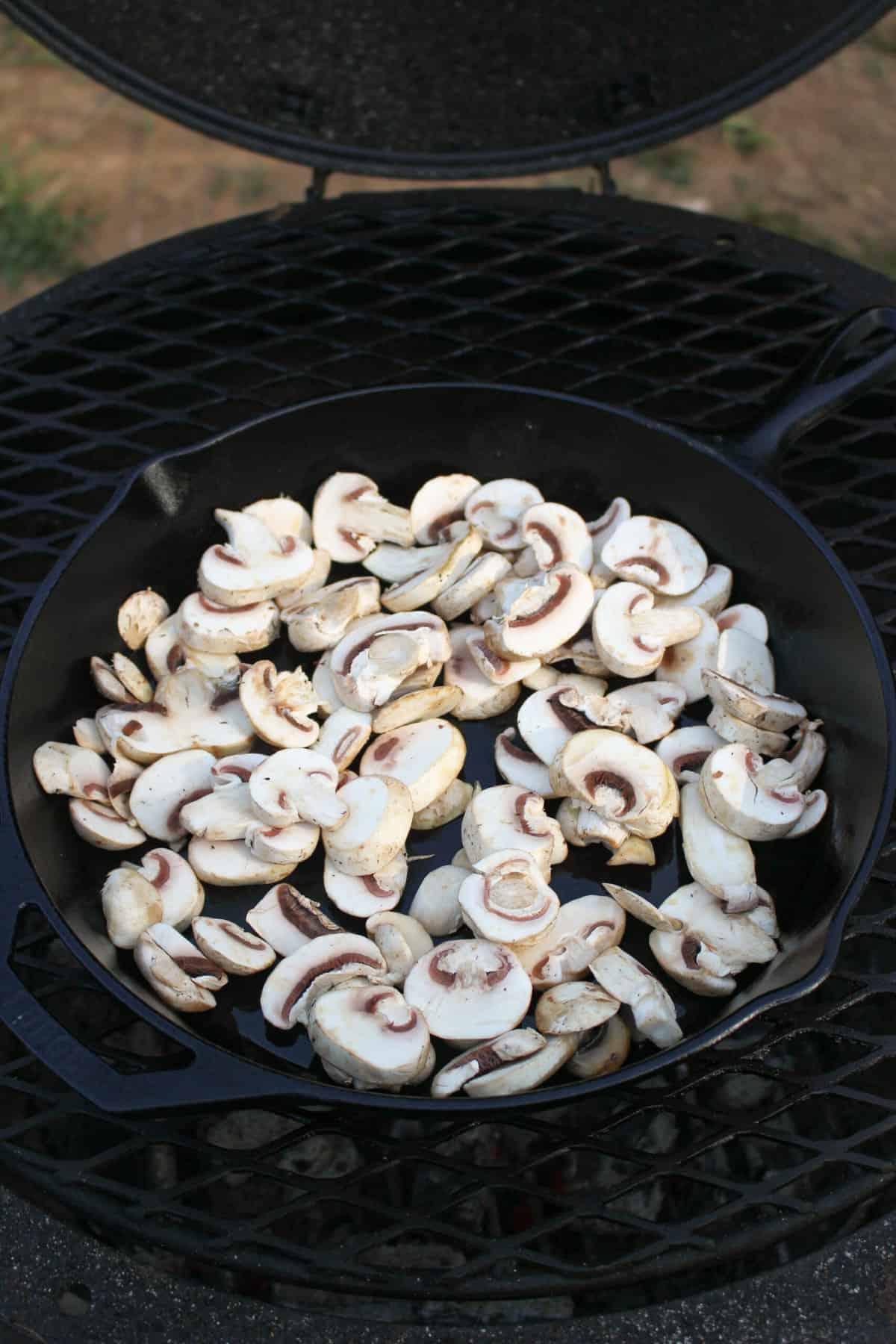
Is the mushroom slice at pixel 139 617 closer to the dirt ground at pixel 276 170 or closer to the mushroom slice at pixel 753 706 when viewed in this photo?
the mushroom slice at pixel 753 706

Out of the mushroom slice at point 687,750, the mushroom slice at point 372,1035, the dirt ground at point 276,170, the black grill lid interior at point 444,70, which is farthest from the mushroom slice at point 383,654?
the dirt ground at point 276,170

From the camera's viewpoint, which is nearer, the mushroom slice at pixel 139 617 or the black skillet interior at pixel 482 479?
the black skillet interior at pixel 482 479

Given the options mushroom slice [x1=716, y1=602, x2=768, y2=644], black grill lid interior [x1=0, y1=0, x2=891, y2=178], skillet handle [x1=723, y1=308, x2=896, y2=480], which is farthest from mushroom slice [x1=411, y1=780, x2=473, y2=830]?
black grill lid interior [x1=0, y1=0, x2=891, y2=178]

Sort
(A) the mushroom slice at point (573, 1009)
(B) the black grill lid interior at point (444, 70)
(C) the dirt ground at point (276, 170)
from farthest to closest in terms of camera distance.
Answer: (C) the dirt ground at point (276, 170) < (B) the black grill lid interior at point (444, 70) < (A) the mushroom slice at point (573, 1009)

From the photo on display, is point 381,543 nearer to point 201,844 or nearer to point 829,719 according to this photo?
point 201,844

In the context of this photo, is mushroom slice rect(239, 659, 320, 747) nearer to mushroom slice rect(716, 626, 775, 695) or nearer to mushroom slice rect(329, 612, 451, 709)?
mushroom slice rect(329, 612, 451, 709)

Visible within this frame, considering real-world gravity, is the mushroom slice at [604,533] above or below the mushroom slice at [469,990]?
above
